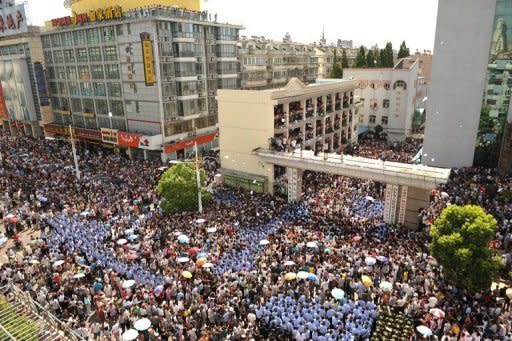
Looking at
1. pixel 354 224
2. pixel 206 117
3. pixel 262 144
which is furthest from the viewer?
pixel 206 117

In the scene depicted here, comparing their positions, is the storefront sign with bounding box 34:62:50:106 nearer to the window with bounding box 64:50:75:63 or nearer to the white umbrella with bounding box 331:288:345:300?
the window with bounding box 64:50:75:63

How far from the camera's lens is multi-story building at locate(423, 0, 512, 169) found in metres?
36.9

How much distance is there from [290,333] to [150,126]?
38.5 metres

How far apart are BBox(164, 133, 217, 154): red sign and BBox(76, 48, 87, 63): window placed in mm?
20153

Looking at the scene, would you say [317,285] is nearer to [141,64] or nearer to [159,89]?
[159,89]

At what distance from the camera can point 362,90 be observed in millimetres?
63906

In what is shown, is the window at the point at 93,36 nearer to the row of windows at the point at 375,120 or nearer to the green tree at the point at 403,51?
the row of windows at the point at 375,120

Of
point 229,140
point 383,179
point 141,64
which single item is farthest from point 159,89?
point 383,179

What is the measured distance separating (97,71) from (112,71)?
3589 millimetres

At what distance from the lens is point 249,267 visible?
2314 cm

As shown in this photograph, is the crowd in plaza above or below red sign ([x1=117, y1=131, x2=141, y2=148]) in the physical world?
below

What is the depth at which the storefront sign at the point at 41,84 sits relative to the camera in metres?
60.2

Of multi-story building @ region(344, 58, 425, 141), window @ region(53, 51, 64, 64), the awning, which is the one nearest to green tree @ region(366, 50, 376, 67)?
multi-story building @ region(344, 58, 425, 141)

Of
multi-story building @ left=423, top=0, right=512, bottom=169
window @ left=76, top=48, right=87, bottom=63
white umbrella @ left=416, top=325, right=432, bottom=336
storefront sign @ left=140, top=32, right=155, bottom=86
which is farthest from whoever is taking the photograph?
window @ left=76, top=48, right=87, bottom=63
